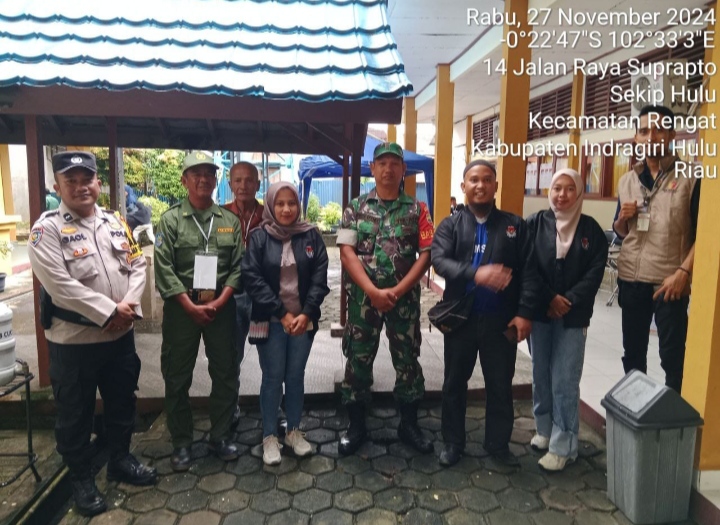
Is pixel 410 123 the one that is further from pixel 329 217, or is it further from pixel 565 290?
pixel 565 290

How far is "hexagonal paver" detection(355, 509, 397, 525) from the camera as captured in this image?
8.45 ft

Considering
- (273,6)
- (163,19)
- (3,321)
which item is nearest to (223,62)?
(163,19)

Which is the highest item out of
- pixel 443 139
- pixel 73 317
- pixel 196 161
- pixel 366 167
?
pixel 443 139

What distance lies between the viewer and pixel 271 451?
309 cm

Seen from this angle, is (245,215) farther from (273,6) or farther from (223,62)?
(273,6)

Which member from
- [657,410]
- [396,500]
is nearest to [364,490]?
[396,500]

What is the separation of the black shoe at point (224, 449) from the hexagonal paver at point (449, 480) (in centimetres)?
127

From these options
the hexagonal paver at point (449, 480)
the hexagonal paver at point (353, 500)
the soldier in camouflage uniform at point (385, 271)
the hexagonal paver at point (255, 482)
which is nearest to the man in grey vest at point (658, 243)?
the soldier in camouflage uniform at point (385, 271)

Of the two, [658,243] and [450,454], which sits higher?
[658,243]

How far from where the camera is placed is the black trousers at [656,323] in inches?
115

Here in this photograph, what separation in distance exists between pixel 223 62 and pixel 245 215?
1030 mm

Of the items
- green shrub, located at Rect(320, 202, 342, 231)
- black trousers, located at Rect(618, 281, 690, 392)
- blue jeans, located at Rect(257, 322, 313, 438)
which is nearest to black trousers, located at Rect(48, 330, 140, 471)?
blue jeans, located at Rect(257, 322, 313, 438)

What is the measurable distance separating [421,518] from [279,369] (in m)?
1.17

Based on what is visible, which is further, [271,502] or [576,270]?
[576,270]
